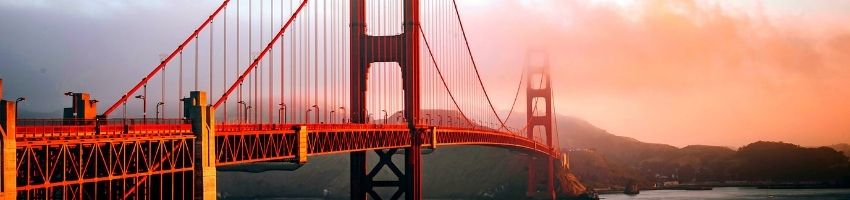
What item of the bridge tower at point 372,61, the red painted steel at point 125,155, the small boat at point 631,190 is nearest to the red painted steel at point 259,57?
the red painted steel at point 125,155

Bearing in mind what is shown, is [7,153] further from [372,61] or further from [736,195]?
[736,195]

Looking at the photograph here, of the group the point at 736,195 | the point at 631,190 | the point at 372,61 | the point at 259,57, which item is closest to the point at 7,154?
the point at 259,57

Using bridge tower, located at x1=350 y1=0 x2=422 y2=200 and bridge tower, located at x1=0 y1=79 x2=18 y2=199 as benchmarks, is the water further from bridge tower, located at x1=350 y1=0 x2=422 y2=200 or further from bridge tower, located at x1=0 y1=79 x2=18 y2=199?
bridge tower, located at x1=0 y1=79 x2=18 y2=199

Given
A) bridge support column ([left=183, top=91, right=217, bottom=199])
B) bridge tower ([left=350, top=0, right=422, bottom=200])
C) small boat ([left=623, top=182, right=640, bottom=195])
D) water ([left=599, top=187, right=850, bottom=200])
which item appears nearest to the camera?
bridge support column ([left=183, top=91, right=217, bottom=199])

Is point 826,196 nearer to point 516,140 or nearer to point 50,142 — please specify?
point 516,140

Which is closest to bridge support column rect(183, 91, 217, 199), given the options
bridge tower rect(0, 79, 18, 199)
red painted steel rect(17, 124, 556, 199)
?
red painted steel rect(17, 124, 556, 199)

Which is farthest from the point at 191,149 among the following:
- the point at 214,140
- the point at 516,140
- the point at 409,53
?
the point at 516,140

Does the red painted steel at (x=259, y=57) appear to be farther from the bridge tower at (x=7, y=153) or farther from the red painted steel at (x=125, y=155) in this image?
the bridge tower at (x=7, y=153)
